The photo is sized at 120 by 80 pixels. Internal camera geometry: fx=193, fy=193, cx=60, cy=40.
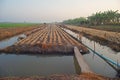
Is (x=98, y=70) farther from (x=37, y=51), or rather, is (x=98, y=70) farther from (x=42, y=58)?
(x=37, y=51)

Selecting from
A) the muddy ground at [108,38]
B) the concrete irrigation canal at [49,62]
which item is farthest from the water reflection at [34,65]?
the muddy ground at [108,38]

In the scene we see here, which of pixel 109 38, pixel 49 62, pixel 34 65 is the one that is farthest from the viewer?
pixel 109 38

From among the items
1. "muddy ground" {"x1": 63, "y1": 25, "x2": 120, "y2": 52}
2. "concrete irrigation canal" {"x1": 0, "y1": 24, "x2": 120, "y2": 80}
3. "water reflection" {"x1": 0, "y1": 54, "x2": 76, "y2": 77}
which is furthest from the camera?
"muddy ground" {"x1": 63, "y1": 25, "x2": 120, "y2": 52}

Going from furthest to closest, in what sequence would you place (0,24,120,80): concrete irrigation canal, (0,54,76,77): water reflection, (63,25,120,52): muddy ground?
(63,25,120,52): muddy ground, (0,54,76,77): water reflection, (0,24,120,80): concrete irrigation canal

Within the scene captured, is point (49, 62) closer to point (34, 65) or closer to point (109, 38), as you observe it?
point (34, 65)

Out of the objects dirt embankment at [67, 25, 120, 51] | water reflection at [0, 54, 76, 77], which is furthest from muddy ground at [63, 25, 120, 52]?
water reflection at [0, 54, 76, 77]

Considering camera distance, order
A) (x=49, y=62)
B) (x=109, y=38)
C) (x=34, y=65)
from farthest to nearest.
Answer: (x=109, y=38) < (x=49, y=62) < (x=34, y=65)

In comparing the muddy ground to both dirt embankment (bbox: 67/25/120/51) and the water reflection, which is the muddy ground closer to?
dirt embankment (bbox: 67/25/120/51)

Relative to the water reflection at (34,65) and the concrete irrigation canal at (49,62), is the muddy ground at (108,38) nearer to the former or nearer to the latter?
the concrete irrigation canal at (49,62)

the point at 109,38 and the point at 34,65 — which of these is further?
the point at 109,38

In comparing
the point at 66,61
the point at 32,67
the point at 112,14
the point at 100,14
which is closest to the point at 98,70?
the point at 66,61

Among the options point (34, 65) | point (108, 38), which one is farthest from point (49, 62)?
point (108, 38)

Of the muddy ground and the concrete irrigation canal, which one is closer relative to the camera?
the concrete irrigation canal

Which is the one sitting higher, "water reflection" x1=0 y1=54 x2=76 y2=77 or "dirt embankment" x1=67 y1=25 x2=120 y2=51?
"dirt embankment" x1=67 y1=25 x2=120 y2=51
